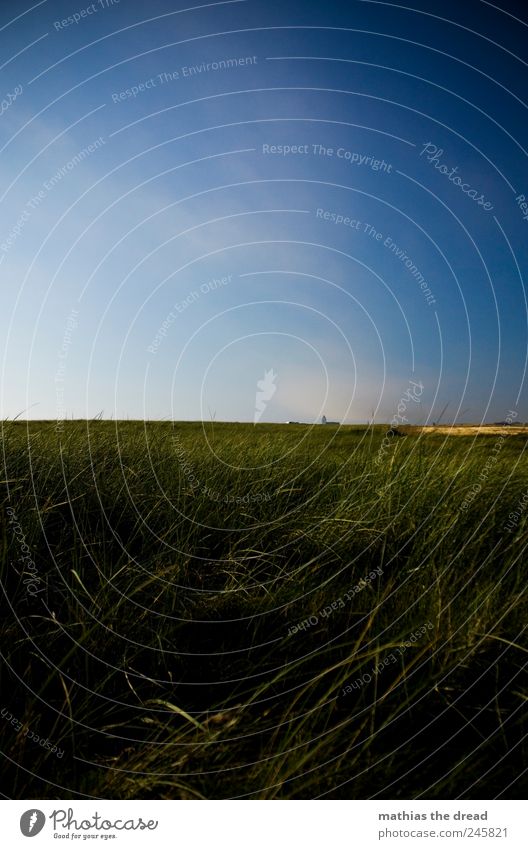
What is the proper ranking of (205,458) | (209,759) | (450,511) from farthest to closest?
(205,458) < (450,511) < (209,759)

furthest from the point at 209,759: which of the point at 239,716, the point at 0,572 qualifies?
the point at 0,572

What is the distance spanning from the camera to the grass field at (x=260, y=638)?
1.93 m

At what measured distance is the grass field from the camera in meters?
1.93

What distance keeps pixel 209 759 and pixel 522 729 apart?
1.26 metres

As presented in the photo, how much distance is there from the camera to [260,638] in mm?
2795

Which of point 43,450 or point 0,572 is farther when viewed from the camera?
point 43,450

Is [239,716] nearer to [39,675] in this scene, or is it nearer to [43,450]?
[39,675]

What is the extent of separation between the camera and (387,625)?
2645 millimetres
